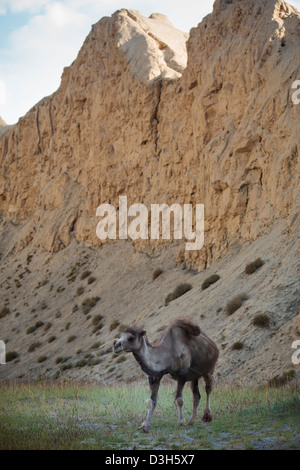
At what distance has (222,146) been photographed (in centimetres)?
2802

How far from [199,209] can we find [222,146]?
413cm

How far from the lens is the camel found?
6.49 m

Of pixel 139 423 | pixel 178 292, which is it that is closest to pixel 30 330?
pixel 178 292

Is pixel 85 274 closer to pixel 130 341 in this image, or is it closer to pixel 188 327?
pixel 188 327

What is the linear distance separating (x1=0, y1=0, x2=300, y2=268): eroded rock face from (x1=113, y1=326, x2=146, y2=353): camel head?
14.5m

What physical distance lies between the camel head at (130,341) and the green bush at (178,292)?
19.5 metres

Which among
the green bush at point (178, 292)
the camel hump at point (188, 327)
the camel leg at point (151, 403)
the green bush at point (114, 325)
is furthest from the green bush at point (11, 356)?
the camel leg at point (151, 403)

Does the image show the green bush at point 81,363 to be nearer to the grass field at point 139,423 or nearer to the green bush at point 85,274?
the green bush at point 85,274

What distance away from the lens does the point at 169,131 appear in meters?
35.0

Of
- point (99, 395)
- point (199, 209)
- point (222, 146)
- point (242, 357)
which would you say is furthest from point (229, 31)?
point (99, 395)

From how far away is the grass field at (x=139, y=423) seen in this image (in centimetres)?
574

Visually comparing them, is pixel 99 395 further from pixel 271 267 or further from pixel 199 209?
pixel 199 209

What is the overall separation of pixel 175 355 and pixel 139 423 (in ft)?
3.90

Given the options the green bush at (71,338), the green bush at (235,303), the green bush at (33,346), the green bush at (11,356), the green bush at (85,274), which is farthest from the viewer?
the green bush at (85,274)
